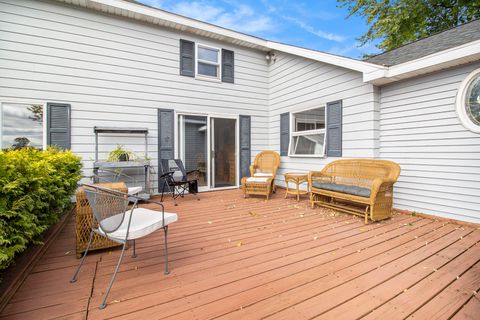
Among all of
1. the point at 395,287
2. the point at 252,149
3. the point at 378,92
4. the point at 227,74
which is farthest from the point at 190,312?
the point at 227,74

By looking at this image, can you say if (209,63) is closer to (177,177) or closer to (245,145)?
(245,145)

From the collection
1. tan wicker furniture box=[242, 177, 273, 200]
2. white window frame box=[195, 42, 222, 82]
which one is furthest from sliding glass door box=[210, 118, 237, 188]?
tan wicker furniture box=[242, 177, 273, 200]

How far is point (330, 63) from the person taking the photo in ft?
16.1

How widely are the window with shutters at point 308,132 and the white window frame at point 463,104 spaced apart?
2.30 m

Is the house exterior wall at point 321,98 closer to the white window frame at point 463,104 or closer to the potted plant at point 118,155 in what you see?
the white window frame at point 463,104

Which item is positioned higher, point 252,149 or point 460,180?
point 252,149

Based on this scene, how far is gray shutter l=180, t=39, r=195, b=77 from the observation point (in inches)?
230

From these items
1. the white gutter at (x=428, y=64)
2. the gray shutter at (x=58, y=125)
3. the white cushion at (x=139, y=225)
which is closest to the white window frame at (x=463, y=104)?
the white gutter at (x=428, y=64)

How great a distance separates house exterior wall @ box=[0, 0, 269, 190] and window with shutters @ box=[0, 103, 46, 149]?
192 millimetres

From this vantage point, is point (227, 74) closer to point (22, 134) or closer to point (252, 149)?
point (252, 149)

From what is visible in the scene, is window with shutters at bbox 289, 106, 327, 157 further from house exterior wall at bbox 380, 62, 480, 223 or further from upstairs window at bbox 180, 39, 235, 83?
upstairs window at bbox 180, 39, 235, 83

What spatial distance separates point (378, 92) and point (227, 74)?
377 cm

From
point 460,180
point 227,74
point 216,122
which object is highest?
point 227,74

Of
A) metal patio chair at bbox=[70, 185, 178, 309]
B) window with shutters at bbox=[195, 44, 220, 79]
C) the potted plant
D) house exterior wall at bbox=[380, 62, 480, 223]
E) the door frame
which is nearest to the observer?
metal patio chair at bbox=[70, 185, 178, 309]
